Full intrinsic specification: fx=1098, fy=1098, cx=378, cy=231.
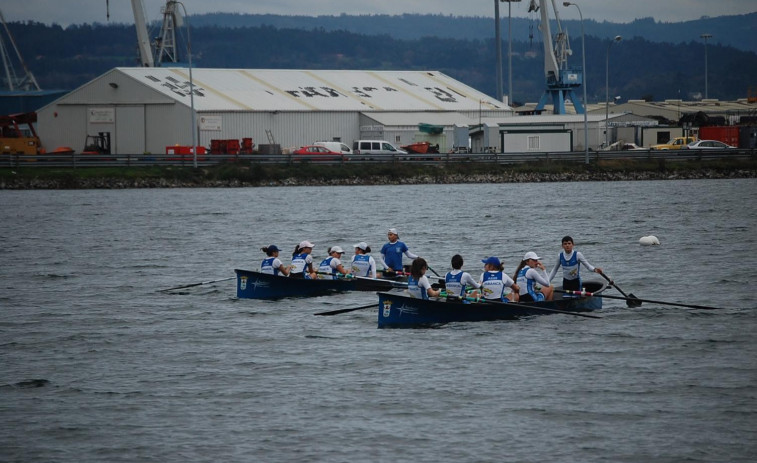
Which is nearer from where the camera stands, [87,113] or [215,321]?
[215,321]

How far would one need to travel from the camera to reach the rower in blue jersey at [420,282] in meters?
24.0

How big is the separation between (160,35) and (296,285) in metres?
79.9

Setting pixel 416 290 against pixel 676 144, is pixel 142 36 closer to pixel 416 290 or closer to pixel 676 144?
pixel 676 144

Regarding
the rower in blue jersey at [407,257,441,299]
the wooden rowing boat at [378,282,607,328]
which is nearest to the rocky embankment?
the rower in blue jersey at [407,257,441,299]

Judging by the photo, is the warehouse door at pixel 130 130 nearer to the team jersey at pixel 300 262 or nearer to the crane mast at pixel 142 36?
the crane mast at pixel 142 36

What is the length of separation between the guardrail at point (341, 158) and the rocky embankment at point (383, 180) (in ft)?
4.63

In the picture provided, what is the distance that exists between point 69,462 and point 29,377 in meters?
5.51

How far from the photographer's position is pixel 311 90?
89688 mm

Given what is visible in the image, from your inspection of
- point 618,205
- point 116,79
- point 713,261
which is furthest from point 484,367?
point 116,79

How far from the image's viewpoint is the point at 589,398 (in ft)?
63.4

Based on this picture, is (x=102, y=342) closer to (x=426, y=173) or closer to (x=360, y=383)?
(x=360, y=383)

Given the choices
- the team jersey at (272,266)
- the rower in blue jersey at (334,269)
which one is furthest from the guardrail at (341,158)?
the rower in blue jersey at (334,269)

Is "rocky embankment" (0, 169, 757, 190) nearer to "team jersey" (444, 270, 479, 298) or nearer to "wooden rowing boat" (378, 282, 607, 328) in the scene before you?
"wooden rowing boat" (378, 282, 607, 328)

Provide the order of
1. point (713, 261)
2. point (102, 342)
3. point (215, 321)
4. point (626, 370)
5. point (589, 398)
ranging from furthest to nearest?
point (713, 261) → point (215, 321) → point (102, 342) → point (626, 370) → point (589, 398)
